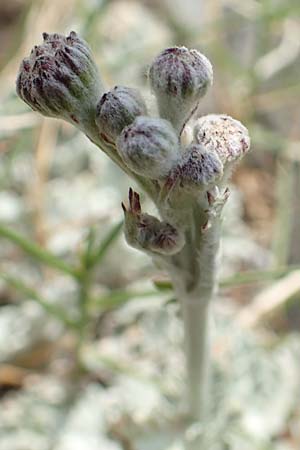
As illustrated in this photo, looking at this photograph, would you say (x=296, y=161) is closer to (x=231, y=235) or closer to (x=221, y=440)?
(x=231, y=235)

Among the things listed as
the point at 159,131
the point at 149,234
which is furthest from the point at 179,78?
the point at 149,234

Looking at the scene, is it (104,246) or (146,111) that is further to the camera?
(104,246)

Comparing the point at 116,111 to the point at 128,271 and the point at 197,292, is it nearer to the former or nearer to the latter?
the point at 197,292

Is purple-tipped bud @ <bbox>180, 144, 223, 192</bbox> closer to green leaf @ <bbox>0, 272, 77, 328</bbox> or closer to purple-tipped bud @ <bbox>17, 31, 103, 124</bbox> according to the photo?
purple-tipped bud @ <bbox>17, 31, 103, 124</bbox>

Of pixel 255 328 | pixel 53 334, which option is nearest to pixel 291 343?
pixel 255 328

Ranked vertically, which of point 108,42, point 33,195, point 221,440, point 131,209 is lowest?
point 221,440

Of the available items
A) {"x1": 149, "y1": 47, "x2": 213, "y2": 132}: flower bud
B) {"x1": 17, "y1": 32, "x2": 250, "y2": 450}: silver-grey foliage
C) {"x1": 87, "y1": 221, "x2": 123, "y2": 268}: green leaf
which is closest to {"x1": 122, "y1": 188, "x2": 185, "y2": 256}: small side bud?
{"x1": 17, "y1": 32, "x2": 250, "y2": 450}: silver-grey foliage
